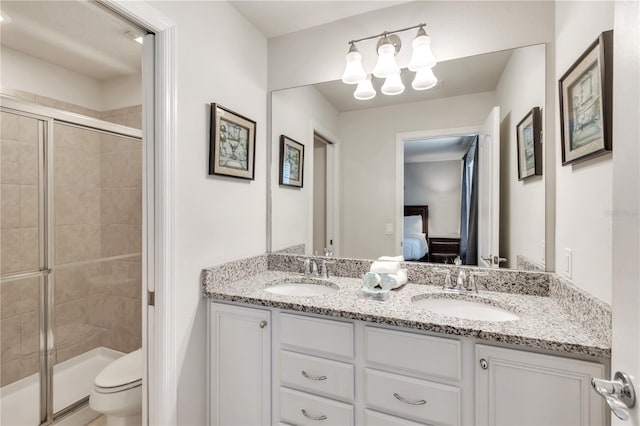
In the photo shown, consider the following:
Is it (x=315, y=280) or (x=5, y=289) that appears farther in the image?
(x=5, y=289)

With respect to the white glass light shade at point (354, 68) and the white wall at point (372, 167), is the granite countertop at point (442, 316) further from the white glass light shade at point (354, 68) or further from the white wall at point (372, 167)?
the white glass light shade at point (354, 68)

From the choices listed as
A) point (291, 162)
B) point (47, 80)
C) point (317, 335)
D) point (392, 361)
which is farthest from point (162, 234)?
point (47, 80)

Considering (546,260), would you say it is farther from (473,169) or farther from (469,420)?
(469,420)

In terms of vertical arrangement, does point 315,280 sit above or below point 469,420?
above

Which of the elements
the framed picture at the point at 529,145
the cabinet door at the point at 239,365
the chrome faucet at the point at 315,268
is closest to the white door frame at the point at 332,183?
the chrome faucet at the point at 315,268

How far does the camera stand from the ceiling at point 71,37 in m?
1.65

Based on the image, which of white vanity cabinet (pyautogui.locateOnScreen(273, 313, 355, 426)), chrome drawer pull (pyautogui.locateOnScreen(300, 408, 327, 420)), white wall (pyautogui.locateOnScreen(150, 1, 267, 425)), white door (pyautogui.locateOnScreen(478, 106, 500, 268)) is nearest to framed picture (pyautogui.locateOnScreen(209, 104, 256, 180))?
white wall (pyautogui.locateOnScreen(150, 1, 267, 425))

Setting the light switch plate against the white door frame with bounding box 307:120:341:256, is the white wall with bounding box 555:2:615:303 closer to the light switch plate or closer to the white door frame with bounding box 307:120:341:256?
the light switch plate

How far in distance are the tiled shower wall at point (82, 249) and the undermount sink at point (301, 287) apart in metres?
1.48

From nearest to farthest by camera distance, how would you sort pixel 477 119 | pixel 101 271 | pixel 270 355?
pixel 270 355 → pixel 477 119 → pixel 101 271

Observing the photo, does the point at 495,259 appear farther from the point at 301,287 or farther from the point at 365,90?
the point at 365,90

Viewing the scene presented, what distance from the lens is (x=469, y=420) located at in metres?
1.04

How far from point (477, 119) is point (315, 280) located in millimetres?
1245

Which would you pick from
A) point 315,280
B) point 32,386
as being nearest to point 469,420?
point 315,280
